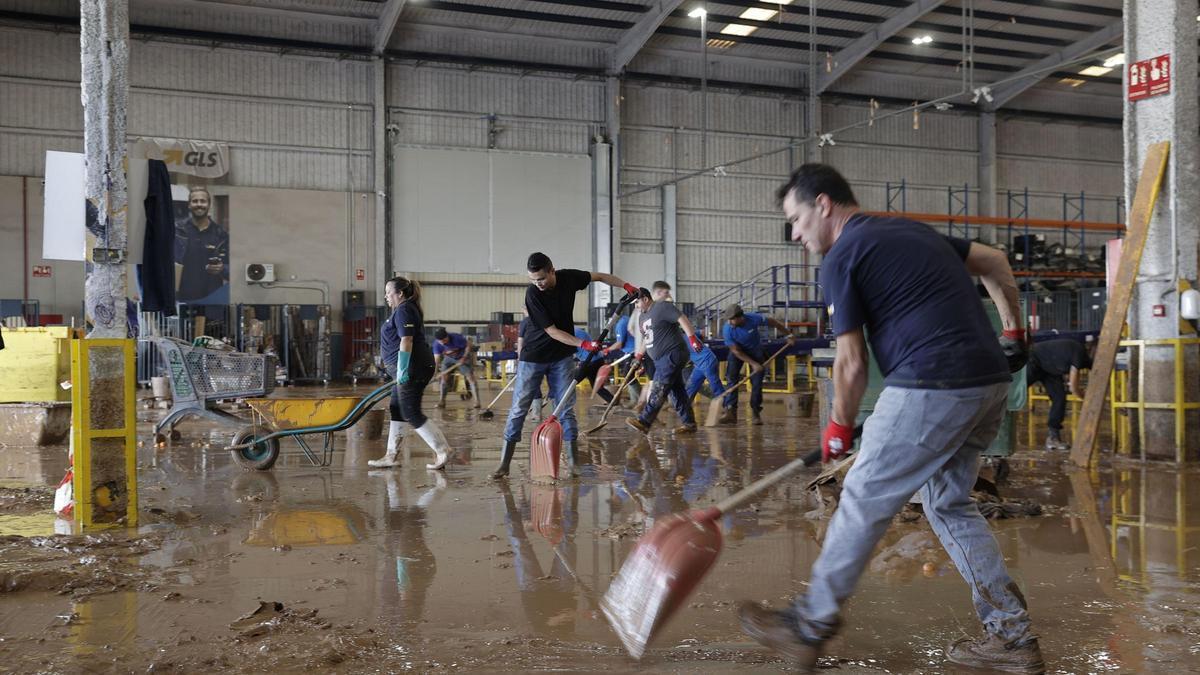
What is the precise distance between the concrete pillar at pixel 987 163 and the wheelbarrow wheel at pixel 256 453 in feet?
86.6

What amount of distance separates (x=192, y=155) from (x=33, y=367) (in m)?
15.4

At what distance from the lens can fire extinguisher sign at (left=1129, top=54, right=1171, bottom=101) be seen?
834 centimetres

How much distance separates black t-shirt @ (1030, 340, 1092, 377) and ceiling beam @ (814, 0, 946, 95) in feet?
51.9

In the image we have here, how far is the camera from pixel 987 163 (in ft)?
97.1

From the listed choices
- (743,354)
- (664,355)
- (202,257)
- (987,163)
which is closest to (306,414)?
(664,355)

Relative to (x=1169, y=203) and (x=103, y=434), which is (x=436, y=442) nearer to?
(x=103, y=434)

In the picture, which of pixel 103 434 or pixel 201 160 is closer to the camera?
pixel 103 434

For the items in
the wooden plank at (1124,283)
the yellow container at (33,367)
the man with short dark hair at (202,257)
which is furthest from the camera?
the man with short dark hair at (202,257)

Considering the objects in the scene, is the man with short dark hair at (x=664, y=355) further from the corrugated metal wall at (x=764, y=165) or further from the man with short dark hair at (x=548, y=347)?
the corrugated metal wall at (x=764, y=165)

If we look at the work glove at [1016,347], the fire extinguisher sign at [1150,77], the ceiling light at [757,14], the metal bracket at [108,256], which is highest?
the ceiling light at [757,14]

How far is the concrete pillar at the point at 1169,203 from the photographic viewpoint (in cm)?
832

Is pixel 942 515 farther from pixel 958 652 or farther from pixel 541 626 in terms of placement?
pixel 541 626

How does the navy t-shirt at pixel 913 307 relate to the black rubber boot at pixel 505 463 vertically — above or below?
above

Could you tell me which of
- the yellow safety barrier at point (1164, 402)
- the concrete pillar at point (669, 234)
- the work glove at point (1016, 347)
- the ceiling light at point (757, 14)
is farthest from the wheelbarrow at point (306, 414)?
the concrete pillar at point (669, 234)
